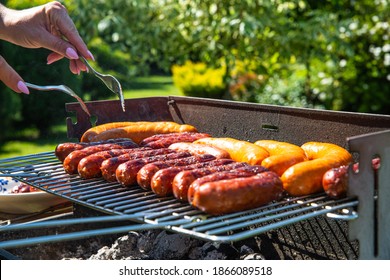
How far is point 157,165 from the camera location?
10.5ft

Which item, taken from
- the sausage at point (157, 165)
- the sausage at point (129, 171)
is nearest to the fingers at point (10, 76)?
the sausage at point (129, 171)

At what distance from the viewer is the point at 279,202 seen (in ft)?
9.48

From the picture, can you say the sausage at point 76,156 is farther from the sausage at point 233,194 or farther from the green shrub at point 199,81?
the green shrub at point 199,81

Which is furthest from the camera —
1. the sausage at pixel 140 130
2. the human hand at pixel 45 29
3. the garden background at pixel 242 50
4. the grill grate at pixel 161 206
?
the garden background at pixel 242 50

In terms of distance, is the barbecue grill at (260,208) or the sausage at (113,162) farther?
the sausage at (113,162)

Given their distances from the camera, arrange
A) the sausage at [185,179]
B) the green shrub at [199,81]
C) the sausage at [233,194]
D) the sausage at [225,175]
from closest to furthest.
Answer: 1. the sausage at [233,194]
2. the sausage at [225,175]
3. the sausage at [185,179]
4. the green shrub at [199,81]

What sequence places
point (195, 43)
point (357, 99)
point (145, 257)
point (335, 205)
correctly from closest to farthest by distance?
point (335, 205) < point (145, 257) < point (195, 43) < point (357, 99)

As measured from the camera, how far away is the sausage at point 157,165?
313 cm

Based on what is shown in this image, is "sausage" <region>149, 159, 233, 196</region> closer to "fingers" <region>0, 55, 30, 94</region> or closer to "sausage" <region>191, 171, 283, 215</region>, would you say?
"sausage" <region>191, 171, 283, 215</region>

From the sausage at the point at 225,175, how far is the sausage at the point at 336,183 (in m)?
0.31

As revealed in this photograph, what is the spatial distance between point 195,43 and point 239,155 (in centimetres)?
596

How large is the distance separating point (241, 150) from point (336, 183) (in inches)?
31.3
